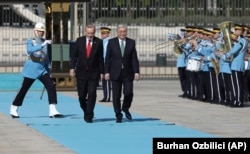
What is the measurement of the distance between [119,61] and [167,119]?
175cm

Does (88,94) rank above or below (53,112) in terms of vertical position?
above

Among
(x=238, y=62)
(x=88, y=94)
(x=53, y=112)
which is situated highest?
(x=238, y=62)

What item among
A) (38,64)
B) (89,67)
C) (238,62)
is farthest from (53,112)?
(238,62)

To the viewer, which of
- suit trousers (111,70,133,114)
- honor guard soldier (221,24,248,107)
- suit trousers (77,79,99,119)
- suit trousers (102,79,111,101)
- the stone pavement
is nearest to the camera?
the stone pavement

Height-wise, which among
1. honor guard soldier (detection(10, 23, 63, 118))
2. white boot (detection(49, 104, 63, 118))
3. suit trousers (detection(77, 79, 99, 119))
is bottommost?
white boot (detection(49, 104, 63, 118))

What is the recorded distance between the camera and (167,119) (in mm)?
23281

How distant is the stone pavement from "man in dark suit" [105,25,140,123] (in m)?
1.15

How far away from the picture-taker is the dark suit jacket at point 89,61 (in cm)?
2217

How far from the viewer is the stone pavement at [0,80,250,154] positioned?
1784cm

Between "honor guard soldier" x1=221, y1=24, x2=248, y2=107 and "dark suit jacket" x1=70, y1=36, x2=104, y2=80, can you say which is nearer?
"dark suit jacket" x1=70, y1=36, x2=104, y2=80

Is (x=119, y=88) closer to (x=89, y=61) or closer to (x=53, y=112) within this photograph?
(x=89, y=61)

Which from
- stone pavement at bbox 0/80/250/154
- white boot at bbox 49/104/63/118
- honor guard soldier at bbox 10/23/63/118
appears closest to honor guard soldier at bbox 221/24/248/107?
stone pavement at bbox 0/80/250/154

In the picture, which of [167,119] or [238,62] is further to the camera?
[238,62]

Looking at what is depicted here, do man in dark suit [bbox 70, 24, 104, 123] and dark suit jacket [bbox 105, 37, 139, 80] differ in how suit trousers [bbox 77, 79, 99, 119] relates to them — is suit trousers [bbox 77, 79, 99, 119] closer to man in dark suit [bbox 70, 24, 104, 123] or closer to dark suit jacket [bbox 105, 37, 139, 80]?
man in dark suit [bbox 70, 24, 104, 123]
